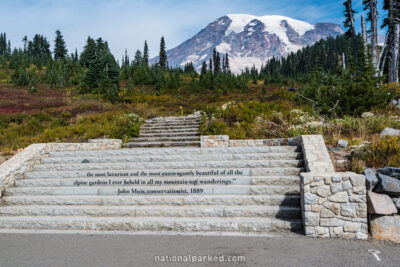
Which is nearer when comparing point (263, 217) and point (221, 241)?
point (221, 241)

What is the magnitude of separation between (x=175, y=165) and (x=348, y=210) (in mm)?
4101

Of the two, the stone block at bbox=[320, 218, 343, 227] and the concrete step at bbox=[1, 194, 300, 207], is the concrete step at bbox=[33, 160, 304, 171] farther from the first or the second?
the stone block at bbox=[320, 218, 343, 227]

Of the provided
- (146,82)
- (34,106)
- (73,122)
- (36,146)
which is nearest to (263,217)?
(36,146)

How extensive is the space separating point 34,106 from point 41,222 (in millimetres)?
19081

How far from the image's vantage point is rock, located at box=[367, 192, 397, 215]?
446 cm

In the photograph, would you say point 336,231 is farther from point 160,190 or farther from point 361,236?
point 160,190

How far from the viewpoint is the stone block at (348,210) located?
4555 mm

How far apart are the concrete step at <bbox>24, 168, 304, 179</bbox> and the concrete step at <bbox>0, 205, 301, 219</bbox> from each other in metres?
1.20

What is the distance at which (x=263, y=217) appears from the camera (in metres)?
5.16

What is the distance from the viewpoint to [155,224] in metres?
5.04

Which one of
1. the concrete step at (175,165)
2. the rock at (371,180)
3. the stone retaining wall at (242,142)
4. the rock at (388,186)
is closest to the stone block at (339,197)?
the rock at (371,180)

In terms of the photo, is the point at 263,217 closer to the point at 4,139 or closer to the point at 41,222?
the point at 41,222

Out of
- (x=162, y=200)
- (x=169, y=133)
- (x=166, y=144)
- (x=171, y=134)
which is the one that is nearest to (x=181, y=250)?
(x=162, y=200)

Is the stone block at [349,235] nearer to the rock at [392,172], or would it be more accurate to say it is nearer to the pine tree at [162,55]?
the rock at [392,172]
